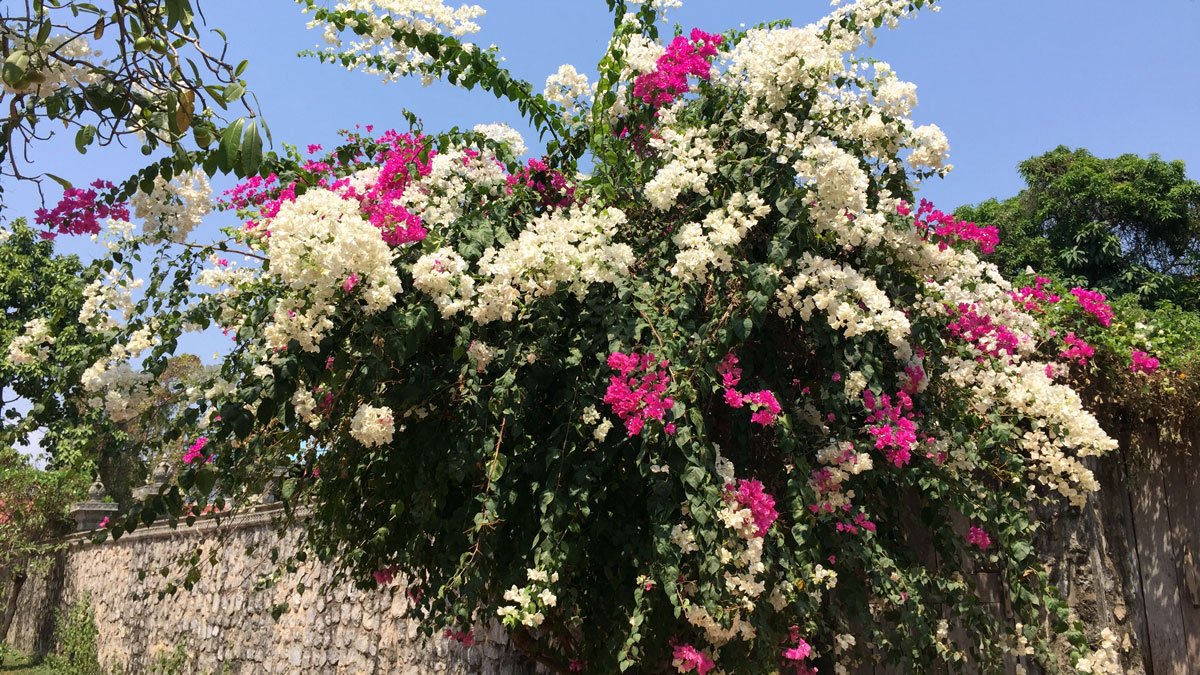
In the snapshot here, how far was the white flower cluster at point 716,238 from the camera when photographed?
2756 millimetres

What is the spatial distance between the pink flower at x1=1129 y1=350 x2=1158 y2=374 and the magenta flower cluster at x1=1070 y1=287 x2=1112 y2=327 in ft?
0.59

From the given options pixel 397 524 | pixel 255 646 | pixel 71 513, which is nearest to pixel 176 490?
pixel 397 524

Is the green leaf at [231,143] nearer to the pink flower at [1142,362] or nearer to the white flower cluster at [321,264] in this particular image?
the white flower cluster at [321,264]

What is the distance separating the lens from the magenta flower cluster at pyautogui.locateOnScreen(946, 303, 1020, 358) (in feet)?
10.7

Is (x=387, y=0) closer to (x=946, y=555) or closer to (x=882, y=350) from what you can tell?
(x=882, y=350)

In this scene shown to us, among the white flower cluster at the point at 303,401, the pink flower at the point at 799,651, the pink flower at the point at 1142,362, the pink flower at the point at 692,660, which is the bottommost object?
the pink flower at the point at 692,660

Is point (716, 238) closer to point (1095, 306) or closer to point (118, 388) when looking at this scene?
point (118, 388)

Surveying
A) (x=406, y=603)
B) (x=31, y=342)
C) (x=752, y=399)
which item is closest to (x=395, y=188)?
(x=31, y=342)

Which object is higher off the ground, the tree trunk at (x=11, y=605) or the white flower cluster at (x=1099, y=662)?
the tree trunk at (x=11, y=605)

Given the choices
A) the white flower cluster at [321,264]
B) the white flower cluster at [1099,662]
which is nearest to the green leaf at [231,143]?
the white flower cluster at [321,264]

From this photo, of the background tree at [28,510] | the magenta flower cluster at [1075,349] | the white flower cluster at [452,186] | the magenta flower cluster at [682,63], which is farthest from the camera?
the background tree at [28,510]

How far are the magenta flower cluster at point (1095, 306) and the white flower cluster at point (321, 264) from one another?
3012 millimetres

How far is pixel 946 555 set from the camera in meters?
2.98

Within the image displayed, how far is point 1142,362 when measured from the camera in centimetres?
381
